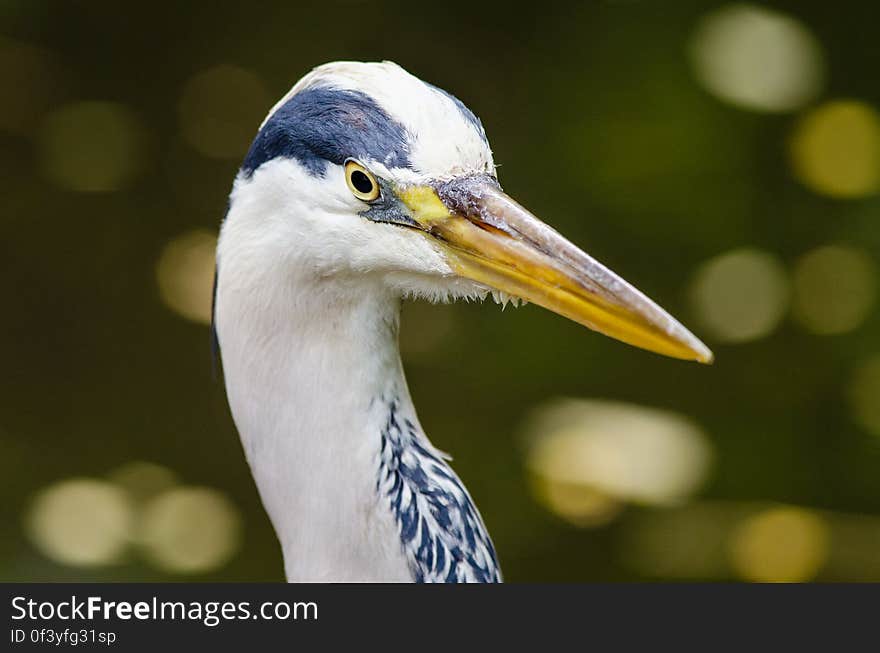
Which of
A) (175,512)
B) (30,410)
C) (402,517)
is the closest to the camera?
(402,517)

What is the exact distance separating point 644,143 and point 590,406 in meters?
0.75

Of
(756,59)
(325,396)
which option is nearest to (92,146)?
(756,59)

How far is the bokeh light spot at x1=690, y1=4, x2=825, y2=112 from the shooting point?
9.43ft

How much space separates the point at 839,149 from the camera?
9.59ft

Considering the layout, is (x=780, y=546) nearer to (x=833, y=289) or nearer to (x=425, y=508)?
(x=833, y=289)

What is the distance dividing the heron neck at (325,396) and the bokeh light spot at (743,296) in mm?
1704

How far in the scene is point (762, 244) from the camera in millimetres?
3039

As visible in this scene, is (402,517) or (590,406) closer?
(402,517)

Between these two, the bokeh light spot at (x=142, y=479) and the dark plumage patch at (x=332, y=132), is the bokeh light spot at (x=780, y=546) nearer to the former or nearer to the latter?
the bokeh light spot at (x=142, y=479)

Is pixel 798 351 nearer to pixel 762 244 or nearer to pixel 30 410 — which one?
pixel 762 244

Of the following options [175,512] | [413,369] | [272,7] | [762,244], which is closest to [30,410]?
[175,512]

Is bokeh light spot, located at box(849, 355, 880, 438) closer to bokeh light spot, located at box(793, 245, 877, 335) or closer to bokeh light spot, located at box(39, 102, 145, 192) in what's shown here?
bokeh light spot, located at box(793, 245, 877, 335)

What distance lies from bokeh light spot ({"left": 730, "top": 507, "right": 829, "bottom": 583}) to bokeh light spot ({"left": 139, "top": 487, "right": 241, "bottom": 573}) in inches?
54.0

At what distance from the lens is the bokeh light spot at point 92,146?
3186mm
